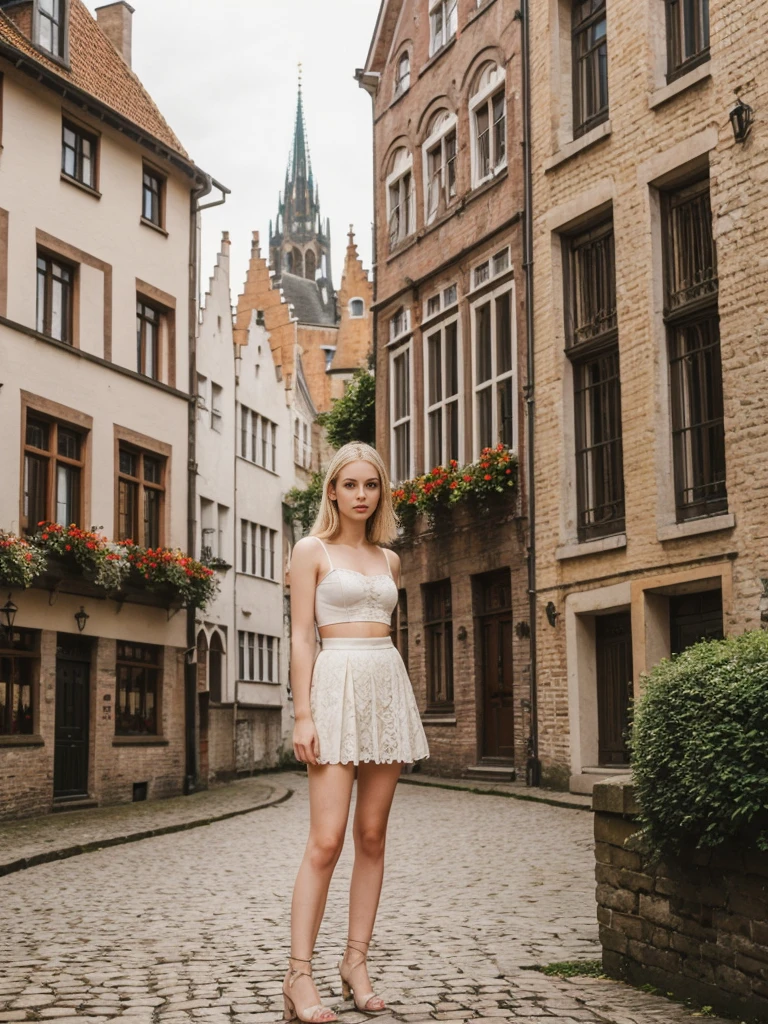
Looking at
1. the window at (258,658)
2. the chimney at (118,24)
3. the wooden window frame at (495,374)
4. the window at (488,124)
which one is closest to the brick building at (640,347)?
the wooden window frame at (495,374)

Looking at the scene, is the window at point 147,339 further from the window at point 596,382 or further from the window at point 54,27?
the window at point 596,382

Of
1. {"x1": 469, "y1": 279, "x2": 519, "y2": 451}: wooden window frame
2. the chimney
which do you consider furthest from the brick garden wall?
the chimney

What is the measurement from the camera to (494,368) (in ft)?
74.3

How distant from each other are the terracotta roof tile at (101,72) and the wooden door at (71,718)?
379 inches

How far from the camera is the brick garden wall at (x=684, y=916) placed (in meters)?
5.30

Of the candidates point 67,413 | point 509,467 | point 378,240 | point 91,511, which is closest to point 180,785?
point 91,511

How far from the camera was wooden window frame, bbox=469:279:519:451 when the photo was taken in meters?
21.9

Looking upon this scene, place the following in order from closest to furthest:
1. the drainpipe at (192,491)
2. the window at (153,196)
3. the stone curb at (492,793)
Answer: the stone curb at (492,793) < the window at (153,196) < the drainpipe at (192,491)

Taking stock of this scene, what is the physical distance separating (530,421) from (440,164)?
7.09 m

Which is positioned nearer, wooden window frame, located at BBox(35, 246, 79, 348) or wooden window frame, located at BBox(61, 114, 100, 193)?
wooden window frame, located at BBox(35, 246, 79, 348)

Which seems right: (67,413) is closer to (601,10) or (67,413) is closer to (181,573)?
(181,573)

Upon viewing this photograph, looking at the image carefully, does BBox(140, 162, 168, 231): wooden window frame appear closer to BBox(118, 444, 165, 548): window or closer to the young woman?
BBox(118, 444, 165, 548): window

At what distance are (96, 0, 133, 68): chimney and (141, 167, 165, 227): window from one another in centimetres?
474

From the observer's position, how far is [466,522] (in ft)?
76.3
